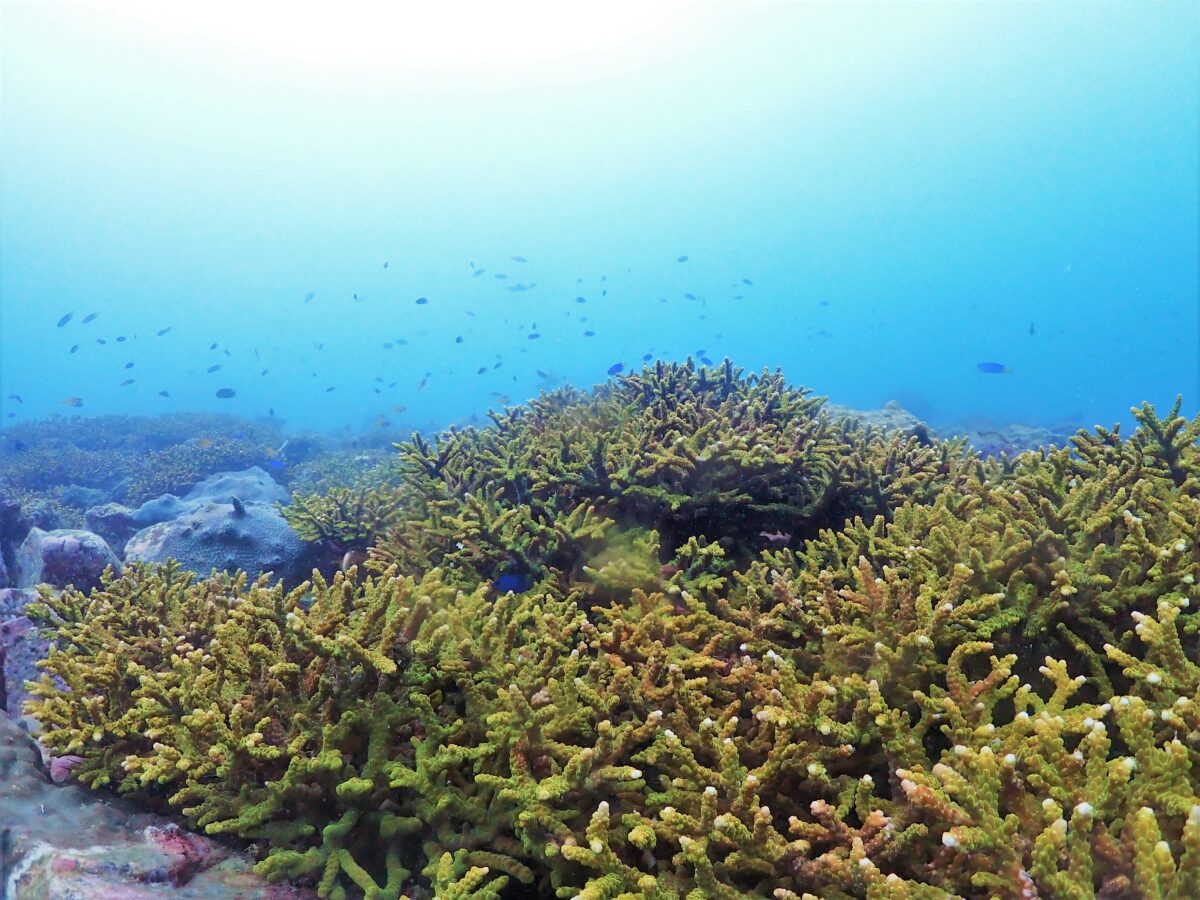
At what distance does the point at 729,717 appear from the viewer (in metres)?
2.47

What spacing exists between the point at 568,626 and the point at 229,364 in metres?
191

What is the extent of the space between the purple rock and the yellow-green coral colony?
8.64 ft

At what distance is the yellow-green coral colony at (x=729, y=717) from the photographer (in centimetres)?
182

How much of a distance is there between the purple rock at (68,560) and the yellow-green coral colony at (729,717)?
8.64 feet

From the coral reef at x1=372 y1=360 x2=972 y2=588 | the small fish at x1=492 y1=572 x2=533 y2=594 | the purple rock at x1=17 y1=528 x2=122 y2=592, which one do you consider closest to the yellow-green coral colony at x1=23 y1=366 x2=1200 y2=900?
the small fish at x1=492 y1=572 x2=533 y2=594

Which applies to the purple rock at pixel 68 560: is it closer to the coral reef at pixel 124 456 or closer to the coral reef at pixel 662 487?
the coral reef at pixel 662 487

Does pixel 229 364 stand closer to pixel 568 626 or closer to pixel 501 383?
pixel 501 383

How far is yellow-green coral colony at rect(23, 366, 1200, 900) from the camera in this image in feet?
5.97

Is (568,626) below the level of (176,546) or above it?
above

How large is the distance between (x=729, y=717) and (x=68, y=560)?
6.56 meters

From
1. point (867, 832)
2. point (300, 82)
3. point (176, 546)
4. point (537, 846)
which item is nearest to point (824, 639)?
point (867, 832)

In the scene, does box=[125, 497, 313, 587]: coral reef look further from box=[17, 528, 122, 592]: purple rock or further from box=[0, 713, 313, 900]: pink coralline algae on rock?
box=[0, 713, 313, 900]: pink coralline algae on rock

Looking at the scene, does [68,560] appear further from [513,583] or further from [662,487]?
[662,487]

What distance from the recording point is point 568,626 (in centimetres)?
306
